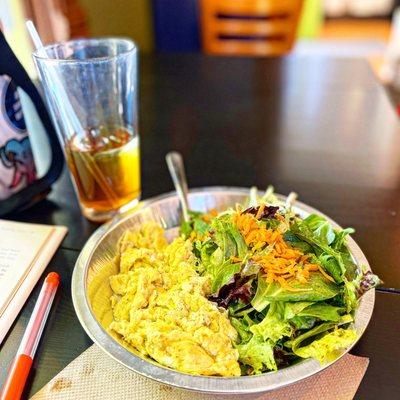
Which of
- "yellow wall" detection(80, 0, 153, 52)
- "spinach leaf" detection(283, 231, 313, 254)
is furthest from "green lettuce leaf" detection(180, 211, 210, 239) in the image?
"yellow wall" detection(80, 0, 153, 52)

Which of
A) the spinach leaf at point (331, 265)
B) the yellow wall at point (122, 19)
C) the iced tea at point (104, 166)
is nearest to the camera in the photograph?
the spinach leaf at point (331, 265)

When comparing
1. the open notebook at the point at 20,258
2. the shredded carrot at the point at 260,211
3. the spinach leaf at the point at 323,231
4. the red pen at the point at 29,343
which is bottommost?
the red pen at the point at 29,343

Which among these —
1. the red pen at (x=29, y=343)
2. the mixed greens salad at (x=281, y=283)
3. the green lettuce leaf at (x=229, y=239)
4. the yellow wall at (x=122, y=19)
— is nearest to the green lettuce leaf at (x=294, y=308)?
the mixed greens salad at (x=281, y=283)

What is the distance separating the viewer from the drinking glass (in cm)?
81

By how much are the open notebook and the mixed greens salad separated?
0.29 metres

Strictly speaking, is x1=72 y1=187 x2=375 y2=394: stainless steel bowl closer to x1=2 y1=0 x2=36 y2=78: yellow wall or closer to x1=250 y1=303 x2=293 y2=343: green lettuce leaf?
x1=250 y1=303 x2=293 y2=343: green lettuce leaf

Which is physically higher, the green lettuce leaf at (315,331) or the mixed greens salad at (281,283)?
the mixed greens salad at (281,283)

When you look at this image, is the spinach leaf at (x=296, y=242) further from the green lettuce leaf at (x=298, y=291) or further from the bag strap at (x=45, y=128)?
the bag strap at (x=45, y=128)

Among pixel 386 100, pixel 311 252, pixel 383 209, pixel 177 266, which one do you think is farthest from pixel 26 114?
pixel 386 100

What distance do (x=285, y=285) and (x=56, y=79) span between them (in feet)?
1.77

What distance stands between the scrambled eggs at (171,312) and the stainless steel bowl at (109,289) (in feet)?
0.06

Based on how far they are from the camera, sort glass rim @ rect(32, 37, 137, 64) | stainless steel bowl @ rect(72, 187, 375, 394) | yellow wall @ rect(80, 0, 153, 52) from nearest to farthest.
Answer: stainless steel bowl @ rect(72, 187, 375, 394) < glass rim @ rect(32, 37, 137, 64) < yellow wall @ rect(80, 0, 153, 52)

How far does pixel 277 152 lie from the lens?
114 centimetres

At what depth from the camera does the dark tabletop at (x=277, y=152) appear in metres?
0.65
